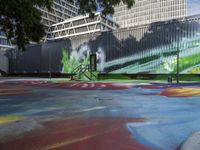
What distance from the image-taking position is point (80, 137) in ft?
21.0

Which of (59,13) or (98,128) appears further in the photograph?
(59,13)

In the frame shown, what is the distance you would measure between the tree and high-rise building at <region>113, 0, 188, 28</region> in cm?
10567

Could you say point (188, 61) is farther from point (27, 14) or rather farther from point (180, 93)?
point (27, 14)

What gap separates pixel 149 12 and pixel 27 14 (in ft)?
398

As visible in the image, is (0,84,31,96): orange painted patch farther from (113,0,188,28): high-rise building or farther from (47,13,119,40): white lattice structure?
(113,0,188,28): high-rise building

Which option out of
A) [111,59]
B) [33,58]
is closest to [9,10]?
[111,59]

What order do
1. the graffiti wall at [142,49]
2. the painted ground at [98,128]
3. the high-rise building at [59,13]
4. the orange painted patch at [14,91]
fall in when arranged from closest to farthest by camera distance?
the painted ground at [98,128] → the orange painted patch at [14,91] → the graffiti wall at [142,49] → the high-rise building at [59,13]

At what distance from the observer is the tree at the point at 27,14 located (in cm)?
1323

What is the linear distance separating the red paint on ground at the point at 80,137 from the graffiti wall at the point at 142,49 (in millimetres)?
23474

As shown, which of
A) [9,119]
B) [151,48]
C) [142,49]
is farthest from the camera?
[142,49]

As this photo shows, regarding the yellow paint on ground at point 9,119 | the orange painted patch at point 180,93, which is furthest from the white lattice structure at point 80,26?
the yellow paint on ground at point 9,119

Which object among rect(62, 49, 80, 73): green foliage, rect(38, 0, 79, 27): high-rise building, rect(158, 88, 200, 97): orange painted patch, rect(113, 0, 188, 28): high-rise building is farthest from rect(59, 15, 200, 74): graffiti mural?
rect(38, 0, 79, 27): high-rise building

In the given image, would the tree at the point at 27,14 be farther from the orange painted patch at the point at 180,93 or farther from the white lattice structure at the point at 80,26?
the white lattice structure at the point at 80,26

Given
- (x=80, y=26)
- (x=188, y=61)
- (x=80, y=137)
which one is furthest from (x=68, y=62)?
(x=80, y=26)
